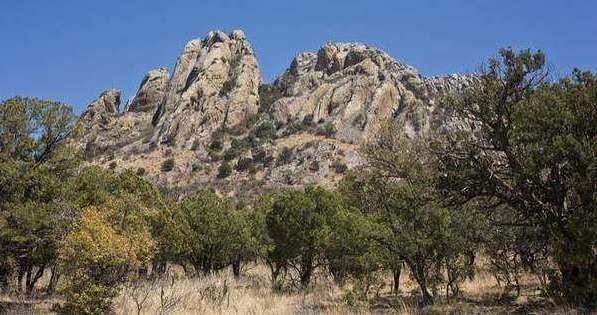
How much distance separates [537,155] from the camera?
13031 millimetres

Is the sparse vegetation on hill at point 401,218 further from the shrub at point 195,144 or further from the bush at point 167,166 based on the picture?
the shrub at point 195,144

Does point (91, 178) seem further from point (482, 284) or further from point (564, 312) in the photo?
point (564, 312)

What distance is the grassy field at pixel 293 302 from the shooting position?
17.2 meters

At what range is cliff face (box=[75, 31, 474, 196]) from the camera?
70.4 meters

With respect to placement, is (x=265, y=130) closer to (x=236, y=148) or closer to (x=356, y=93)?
(x=236, y=148)

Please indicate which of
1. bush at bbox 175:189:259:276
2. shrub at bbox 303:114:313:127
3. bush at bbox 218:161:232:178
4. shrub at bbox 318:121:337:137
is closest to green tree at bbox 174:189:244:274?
bush at bbox 175:189:259:276

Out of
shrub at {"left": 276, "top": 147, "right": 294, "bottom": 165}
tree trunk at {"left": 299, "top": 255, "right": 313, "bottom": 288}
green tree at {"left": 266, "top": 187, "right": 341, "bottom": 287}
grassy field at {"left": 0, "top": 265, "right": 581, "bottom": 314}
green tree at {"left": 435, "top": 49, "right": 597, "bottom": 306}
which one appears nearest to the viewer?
green tree at {"left": 435, "top": 49, "right": 597, "bottom": 306}

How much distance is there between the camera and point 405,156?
19484 mm

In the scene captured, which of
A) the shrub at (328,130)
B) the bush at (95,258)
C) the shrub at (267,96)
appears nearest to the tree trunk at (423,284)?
the bush at (95,258)

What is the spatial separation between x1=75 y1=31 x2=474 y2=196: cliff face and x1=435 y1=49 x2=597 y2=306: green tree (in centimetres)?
4509

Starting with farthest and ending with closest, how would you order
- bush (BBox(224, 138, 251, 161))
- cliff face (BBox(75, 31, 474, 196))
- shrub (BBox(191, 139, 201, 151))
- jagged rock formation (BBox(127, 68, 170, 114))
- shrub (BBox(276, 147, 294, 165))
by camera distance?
Answer: jagged rock formation (BBox(127, 68, 170, 114)) → shrub (BBox(191, 139, 201, 151)) → bush (BBox(224, 138, 251, 161)) → shrub (BBox(276, 147, 294, 165)) → cliff face (BBox(75, 31, 474, 196))

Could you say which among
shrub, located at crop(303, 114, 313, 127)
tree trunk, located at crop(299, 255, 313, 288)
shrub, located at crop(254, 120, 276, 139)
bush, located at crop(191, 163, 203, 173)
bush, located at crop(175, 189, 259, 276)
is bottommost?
tree trunk, located at crop(299, 255, 313, 288)

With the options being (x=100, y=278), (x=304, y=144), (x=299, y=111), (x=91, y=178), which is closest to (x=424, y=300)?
(x=100, y=278)

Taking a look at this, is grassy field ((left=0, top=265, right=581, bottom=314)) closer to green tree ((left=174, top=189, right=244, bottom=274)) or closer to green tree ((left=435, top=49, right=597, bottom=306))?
green tree ((left=435, top=49, right=597, bottom=306))
